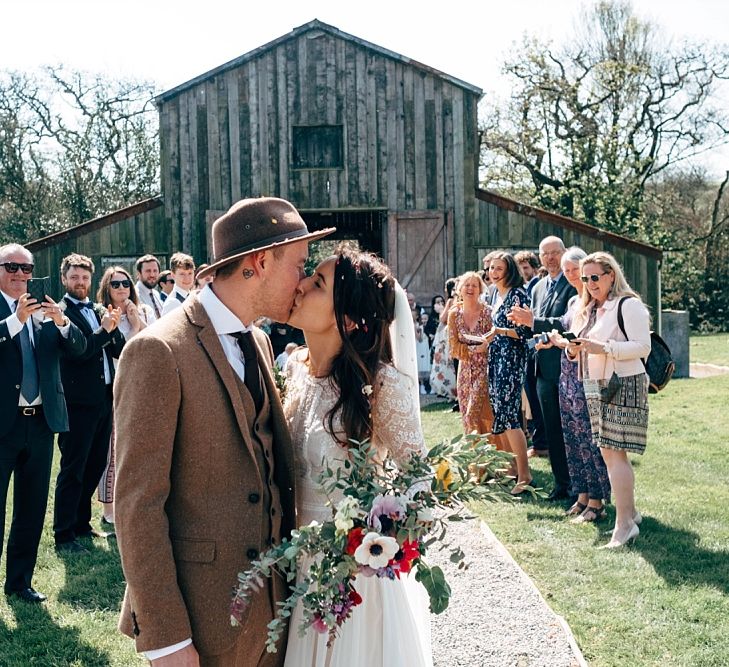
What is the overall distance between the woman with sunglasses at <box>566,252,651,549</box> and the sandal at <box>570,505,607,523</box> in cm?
60

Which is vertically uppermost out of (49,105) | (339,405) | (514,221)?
(49,105)

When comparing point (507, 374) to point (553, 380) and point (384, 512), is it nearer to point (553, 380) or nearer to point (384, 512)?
point (553, 380)

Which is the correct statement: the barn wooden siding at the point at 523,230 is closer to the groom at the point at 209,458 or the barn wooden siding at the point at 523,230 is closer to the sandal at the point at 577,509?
the sandal at the point at 577,509

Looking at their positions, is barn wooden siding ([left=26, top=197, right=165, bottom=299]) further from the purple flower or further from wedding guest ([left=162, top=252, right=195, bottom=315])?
the purple flower

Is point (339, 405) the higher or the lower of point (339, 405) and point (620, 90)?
the lower

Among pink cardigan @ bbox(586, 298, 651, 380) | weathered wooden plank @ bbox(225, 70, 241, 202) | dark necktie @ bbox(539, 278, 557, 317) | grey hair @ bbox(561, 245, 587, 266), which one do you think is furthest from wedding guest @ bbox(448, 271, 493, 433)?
weathered wooden plank @ bbox(225, 70, 241, 202)

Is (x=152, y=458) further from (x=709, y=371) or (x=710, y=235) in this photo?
(x=710, y=235)

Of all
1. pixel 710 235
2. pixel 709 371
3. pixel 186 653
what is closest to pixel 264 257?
pixel 186 653

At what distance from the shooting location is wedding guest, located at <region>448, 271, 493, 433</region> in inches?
360

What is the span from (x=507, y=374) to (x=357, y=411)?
5.72 m

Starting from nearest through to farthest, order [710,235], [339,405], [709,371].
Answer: [339,405], [709,371], [710,235]

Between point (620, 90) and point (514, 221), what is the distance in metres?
16.6

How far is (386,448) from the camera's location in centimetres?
326

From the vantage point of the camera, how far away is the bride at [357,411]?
303cm
